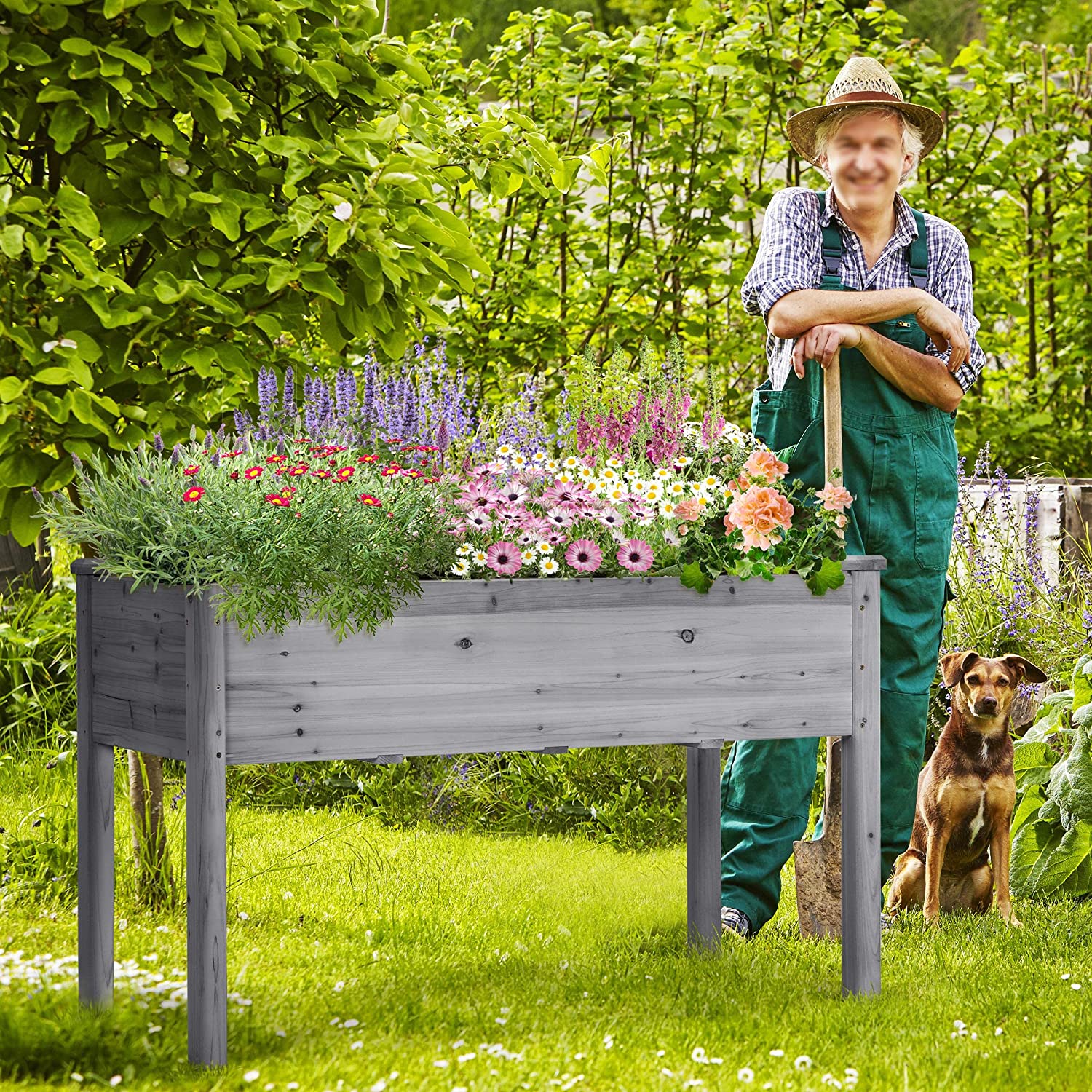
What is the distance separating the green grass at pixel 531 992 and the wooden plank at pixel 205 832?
0.11m

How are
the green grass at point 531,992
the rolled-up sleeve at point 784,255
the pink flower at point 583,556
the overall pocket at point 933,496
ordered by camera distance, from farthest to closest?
the overall pocket at point 933,496 < the rolled-up sleeve at point 784,255 < the pink flower at point 583,556 < the green grass at point 531,992

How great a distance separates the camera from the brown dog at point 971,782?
365 centimetres

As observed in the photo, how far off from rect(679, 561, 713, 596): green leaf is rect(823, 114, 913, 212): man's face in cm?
117

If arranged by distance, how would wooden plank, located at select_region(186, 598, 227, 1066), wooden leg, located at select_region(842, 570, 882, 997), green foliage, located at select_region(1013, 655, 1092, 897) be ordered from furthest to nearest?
green foliage, located at select_region(1013, 655, 1092, 897) → wooden leg, located at select_region(842, 570, 882, 997) → wooden plank, located at select_region(186, 598, 227, 1066)

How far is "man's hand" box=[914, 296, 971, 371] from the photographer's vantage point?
333 centimetres

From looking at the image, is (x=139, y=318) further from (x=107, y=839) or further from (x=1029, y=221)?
(x=1029, y=221)

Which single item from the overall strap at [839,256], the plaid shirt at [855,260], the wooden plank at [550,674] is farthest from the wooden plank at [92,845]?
the overall strap at [839,256]

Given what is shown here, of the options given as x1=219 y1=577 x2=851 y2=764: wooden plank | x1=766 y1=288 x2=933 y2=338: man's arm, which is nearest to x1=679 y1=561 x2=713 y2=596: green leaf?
x1=219 y1=577 x2=851 y2=764: wooden plank

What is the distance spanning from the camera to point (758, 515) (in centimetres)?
286

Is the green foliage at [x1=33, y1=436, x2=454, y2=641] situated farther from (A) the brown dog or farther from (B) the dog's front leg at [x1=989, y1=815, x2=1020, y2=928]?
(B) the dog's front leg at [x1=989, y1=815, x2=1020, y2=928]

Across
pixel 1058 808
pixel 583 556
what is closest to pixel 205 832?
pixel 583 556

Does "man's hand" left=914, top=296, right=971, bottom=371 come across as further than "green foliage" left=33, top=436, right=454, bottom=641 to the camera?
Yes

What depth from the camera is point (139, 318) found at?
119 inches

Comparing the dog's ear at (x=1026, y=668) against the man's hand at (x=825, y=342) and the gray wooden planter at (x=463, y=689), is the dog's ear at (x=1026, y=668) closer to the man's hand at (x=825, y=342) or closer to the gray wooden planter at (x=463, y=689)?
the gray wooden planter at (x=463, y=689)
